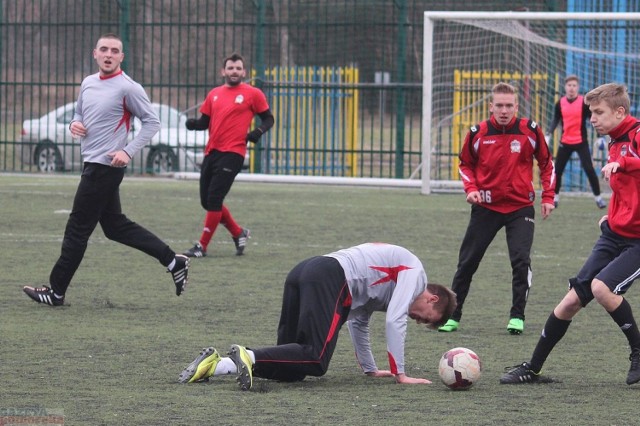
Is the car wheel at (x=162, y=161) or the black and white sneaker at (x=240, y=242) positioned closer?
the black and white sneaker at (x=240, y=242)

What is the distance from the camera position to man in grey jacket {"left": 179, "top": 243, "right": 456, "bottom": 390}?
655cm

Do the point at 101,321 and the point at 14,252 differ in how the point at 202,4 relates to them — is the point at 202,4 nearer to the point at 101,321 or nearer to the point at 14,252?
the point at 14,252

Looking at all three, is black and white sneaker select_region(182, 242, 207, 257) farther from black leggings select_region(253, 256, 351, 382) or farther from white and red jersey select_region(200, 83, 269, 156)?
black leggings select_region(253, 256, 351, 382)

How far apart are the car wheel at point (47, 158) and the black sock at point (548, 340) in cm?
1900

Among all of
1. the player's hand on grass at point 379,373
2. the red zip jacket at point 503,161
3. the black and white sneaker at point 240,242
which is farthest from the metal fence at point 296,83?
the player's hand on grass at point 379,373

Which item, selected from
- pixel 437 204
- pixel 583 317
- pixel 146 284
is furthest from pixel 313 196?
pixel 583 317

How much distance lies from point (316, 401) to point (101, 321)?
113 inches

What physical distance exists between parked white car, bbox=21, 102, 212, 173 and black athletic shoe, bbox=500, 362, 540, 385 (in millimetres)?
17755

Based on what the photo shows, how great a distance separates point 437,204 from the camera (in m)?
18.7

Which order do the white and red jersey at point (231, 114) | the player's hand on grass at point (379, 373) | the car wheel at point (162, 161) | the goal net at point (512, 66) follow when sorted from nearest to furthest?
the player's hand on grass at point (379, 373) < the white and red jersey at point (231, 114) < the goal net at point (512, 66) < the car wheel at point (162, 161)

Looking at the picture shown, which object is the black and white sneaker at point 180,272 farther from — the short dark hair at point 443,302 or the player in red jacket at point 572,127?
the player in red jacket at point 572,127

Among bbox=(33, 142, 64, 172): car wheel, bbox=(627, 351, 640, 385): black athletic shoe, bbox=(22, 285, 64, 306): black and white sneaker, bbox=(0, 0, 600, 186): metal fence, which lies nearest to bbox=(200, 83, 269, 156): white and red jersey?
bbox=(22, 285, 64, 306): black and white sneaker

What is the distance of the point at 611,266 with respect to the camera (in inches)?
267

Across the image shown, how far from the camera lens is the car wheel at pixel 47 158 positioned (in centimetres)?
2488
